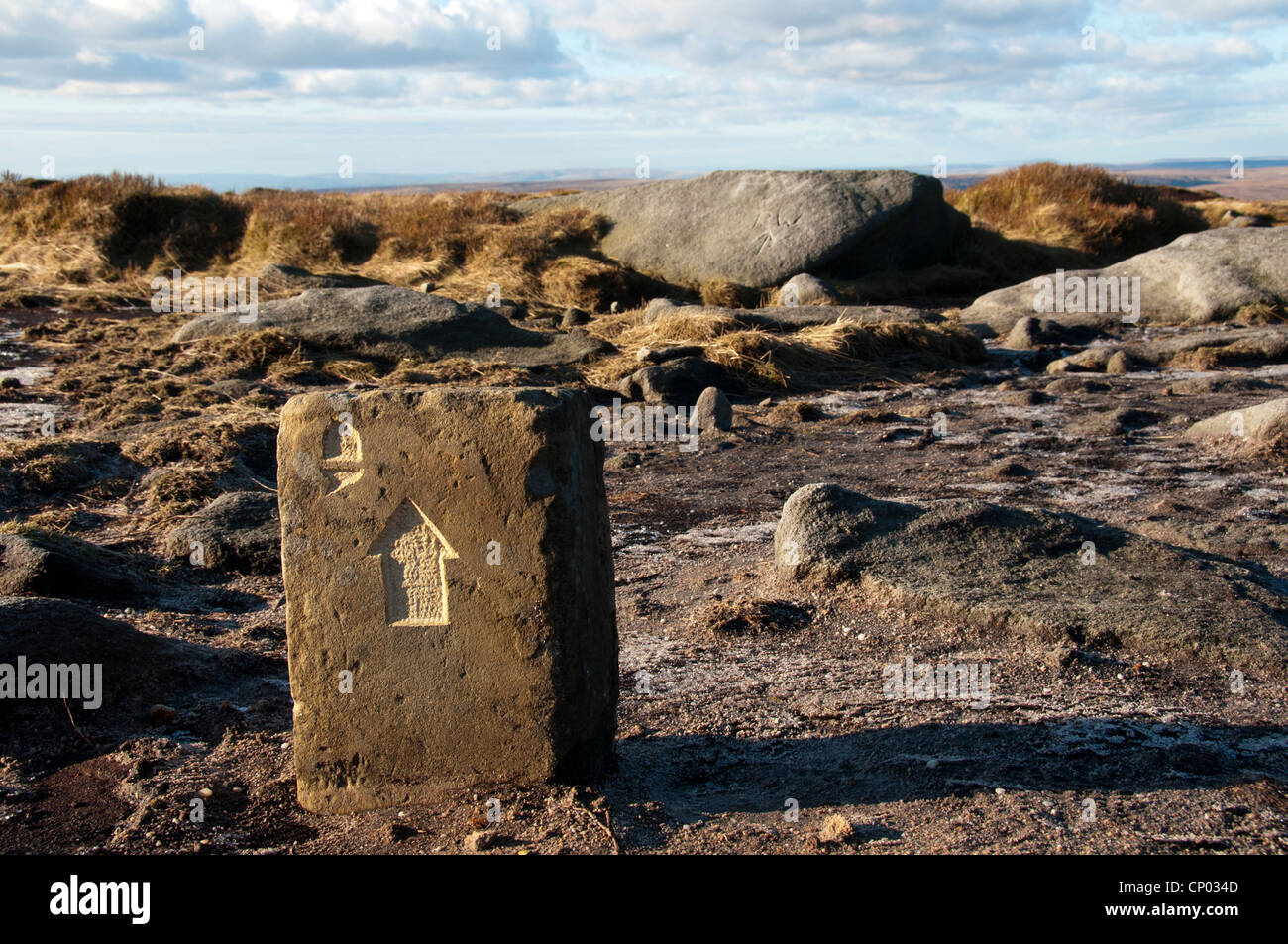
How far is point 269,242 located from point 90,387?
7056 millimetres

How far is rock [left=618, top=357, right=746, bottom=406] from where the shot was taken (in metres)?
9.38

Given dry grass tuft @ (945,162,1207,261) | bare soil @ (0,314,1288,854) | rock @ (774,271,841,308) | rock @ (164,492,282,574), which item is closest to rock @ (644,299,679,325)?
rock @ (774,271,841,308)

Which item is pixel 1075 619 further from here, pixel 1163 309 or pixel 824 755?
pixel 1163 309

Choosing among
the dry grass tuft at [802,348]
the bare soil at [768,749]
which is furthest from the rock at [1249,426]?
the dry grass tuft at [802,348]

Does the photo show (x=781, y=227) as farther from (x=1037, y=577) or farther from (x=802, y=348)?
(x=1037, y=577)

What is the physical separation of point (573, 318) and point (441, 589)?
9.76 metres

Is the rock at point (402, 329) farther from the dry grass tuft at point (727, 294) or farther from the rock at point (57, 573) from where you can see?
the rock at point (57, 573)

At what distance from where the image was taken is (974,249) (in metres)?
16.4

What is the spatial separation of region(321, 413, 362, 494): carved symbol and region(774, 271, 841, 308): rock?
10.7 meters

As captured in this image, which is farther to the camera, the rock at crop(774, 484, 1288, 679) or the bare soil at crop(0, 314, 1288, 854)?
the rock at crop(774, 484, 1288, 679)

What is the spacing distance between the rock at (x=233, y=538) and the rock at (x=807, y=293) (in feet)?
27.7

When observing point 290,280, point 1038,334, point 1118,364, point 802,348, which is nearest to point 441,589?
point 802,348

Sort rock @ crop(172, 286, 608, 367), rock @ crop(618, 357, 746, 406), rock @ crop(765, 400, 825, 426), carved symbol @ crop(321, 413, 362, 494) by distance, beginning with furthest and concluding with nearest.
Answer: rock @ crop(172, 286, 608, 367)
rock @ crop(618, 357, 746, 406)
rock @ crop(765, 400, 825, 426)
carved symbol @ crop(321, 413, 362, 494)

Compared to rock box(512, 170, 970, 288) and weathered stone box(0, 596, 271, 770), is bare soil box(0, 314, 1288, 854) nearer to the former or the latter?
weathered stone box(0, 596, 271, 770)
